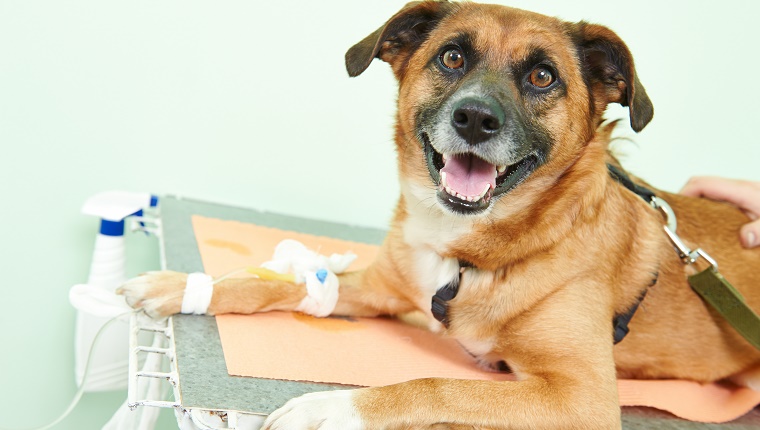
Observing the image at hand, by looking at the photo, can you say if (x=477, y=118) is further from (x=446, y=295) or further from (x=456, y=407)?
(x=456, y=407)

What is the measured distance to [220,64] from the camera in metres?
2.90

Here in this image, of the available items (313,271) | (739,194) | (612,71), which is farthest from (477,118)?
(739,194)

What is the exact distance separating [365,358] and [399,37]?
953mm

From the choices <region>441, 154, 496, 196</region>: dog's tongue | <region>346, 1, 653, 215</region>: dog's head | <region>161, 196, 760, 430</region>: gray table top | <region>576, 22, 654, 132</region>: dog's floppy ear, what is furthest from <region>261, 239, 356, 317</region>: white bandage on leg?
<region>576, 22, 654, 132</region>: dog's floppy ear

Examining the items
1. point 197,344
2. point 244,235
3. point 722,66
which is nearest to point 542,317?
point 197,344

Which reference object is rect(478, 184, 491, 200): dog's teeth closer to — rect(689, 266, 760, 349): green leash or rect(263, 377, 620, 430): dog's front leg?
rect(263, 377, 620, 430): dog's front leg

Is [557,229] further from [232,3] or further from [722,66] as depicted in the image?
[722,66]

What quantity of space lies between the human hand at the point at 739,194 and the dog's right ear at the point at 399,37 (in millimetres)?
1240

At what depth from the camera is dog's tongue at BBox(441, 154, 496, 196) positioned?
1.62 m

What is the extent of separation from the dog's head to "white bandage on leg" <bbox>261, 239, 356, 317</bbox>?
1.33ft

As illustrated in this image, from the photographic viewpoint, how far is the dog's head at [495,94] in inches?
Result: 61.5

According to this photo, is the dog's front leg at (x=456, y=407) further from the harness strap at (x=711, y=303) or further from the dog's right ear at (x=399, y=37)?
the dog's right ear at (x=399, y=37)

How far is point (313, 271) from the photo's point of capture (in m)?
→ 1.98

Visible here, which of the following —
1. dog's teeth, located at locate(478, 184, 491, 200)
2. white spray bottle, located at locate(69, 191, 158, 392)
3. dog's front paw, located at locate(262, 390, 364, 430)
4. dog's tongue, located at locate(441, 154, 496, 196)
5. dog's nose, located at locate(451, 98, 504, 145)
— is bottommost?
white spray bottle, located at locate(69, 191, 158, 392)
